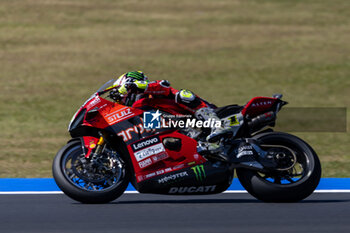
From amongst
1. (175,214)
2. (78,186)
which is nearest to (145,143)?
(78,186)

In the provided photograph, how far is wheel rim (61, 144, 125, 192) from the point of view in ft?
22.9

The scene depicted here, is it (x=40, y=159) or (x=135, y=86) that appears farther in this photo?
(x=40, y=159)

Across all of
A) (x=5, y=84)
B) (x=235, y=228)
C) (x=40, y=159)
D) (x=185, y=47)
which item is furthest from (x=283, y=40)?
(x=235, y=228)

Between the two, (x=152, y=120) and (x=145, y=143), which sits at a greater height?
(x=152, y=120)

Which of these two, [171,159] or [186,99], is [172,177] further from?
[186,99]

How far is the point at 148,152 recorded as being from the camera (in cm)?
700

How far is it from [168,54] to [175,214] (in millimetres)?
13419

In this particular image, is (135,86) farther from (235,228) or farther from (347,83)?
(347,83)

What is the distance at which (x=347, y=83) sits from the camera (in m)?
17.7

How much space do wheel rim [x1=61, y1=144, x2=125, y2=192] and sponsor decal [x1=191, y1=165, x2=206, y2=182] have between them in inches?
29.0

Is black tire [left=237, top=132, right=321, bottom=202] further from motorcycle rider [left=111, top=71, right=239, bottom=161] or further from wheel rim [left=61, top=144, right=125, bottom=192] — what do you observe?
wheel rim [left=61, top=144, right=125, bottom=192]

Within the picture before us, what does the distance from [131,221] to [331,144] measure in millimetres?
7069

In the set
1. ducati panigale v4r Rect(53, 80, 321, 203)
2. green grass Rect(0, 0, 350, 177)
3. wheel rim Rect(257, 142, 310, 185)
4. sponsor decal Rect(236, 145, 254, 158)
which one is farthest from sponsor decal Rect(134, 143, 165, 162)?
green grass Rect(0, 0, 350, 177)

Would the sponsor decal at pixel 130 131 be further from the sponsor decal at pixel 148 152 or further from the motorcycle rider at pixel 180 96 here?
the motorcycle rider at pixel 180 96
